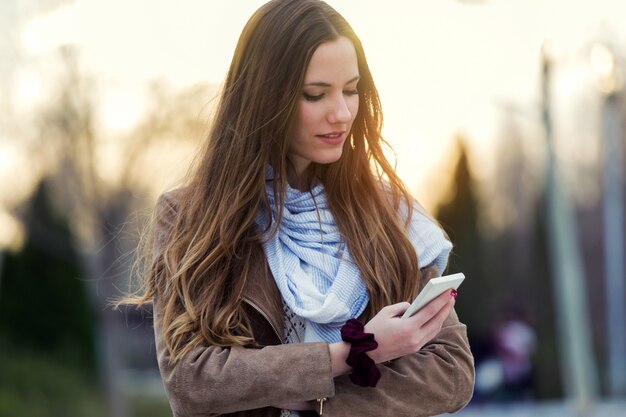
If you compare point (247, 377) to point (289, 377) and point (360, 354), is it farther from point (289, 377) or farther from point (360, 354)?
point (360, 354)

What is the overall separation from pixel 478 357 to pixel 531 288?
720 cm

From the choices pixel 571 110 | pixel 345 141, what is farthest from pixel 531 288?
pixel 345 141

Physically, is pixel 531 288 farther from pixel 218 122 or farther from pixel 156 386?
pixel 218 122

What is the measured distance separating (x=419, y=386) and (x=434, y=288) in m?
0.38

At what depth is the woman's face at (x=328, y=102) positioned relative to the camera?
2.82 m

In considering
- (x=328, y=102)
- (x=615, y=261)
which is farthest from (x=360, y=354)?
(x=615, y=261)

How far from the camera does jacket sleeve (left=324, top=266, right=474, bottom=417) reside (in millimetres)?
2764

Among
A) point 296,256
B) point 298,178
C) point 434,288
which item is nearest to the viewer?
point 434,288

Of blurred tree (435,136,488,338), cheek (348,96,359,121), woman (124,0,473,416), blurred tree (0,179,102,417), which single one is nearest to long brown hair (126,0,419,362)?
woman (124,0,473,416)

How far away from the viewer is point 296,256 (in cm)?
291

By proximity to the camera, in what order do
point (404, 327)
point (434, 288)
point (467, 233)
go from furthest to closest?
point (467, 233)
point (404, 327)
point (434, 288)

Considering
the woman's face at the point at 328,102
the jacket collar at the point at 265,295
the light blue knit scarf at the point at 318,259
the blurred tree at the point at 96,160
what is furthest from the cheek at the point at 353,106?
the blurred tree at the point at 96,160

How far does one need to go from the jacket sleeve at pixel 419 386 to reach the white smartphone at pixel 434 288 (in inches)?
9.3

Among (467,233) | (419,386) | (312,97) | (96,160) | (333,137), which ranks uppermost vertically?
(312,97)
